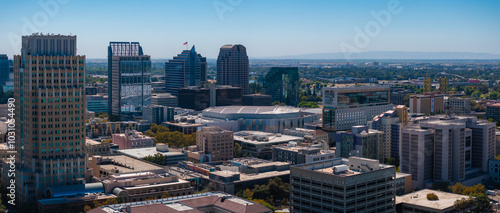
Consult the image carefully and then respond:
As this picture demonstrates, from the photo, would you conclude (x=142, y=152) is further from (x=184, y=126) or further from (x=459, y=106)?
(x=459, y=106)

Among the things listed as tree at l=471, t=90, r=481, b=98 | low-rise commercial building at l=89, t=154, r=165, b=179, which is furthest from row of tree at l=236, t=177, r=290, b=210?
tree at l=471, t=90, r=481, b=98

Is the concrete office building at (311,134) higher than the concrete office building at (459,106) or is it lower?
lower

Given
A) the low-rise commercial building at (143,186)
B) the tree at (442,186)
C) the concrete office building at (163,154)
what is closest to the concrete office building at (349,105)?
the concrete office building at (163,154)

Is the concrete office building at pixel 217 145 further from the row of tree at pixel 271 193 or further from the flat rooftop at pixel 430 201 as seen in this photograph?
the flat rooftop at pixel 430 201

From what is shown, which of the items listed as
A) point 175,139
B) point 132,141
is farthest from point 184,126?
point 132,141

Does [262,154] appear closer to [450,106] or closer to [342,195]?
[342,195]
